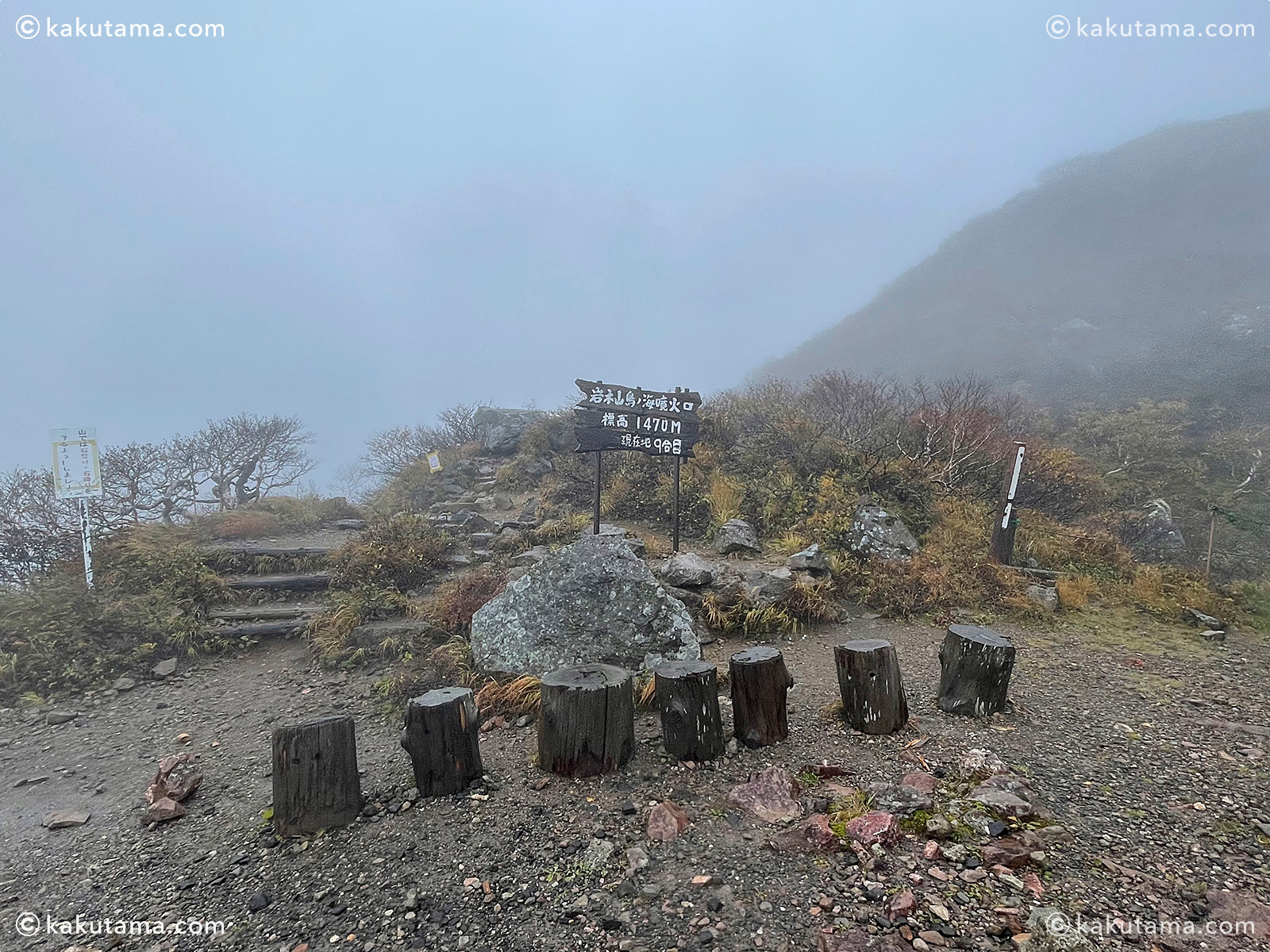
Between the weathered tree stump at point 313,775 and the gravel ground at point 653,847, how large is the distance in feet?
0.39

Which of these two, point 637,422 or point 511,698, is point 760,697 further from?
point 637,422

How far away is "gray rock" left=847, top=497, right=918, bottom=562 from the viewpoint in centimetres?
774

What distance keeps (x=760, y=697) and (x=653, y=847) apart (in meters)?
1.28

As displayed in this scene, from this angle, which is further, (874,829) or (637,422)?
(637,422)

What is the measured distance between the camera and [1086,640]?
5.82m

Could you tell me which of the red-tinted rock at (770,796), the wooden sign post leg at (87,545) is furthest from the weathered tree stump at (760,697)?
the wooden sign post leg at (87,545)

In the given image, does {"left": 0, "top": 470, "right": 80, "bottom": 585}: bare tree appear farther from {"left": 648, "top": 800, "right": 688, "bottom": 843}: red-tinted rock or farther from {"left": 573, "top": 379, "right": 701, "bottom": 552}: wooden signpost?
{"left": 648, "top": 800, "right": 688, "bottom": 843}: red-tinted rock

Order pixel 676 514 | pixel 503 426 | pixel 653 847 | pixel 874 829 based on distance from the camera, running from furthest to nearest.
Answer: pixel 503 426 → pixel 676 514 → pixel 653 847 → pixel 874 829

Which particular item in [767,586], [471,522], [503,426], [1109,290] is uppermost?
[1109,290]

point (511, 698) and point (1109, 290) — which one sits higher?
point (1109, 290)

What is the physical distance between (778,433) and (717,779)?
27.3 feet

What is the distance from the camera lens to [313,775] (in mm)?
3096

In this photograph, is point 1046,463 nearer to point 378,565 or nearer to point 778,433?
point 778,433

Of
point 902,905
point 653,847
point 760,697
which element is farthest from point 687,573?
point 902,905
